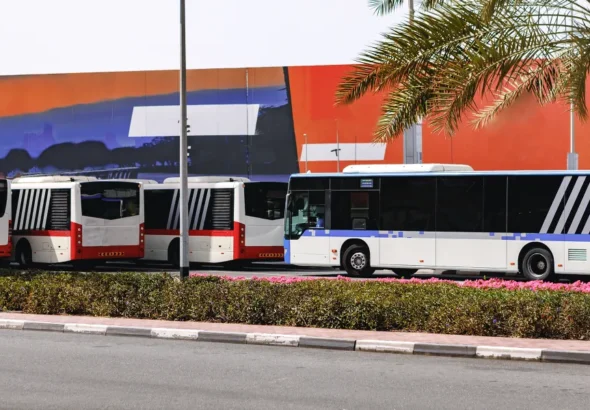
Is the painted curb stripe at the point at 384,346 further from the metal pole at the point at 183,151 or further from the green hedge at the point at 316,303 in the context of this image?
the metal pole at the point at 183,151

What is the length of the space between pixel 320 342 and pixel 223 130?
139 ft

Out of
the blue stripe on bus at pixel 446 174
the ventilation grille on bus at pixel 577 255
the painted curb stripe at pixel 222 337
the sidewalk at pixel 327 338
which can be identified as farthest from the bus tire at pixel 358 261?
the painted curb stripe at pixel 222 337

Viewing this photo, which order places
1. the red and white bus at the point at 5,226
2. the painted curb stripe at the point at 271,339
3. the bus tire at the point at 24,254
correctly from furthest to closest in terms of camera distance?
the bus tire at the point at 24,254 → the red and white bus at the point at 5,226 → the painted curb stripe at the point at 271,339

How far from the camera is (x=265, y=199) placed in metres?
31.0

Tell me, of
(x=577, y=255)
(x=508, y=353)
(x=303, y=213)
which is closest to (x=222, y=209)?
(x=303, y=213)

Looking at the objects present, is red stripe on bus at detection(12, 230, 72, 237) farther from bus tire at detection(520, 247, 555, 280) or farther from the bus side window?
bus tire at detection(520, 247, 555, 280)

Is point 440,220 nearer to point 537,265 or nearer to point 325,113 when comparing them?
point 537,265

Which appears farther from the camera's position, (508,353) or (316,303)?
(316,303)

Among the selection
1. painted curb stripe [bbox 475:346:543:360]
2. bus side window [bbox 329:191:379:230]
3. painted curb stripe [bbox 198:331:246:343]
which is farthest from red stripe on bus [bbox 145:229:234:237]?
painted curb stripe [bbox 475:346:543:360]

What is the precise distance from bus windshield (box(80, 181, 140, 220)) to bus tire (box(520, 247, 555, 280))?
40.4 feet

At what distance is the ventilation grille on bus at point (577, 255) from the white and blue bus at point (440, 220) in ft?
0.07

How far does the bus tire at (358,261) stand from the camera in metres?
27.1

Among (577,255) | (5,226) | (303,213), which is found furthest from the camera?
(5,226)

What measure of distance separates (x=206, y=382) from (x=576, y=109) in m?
10.5
